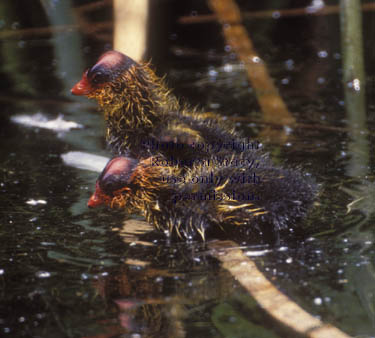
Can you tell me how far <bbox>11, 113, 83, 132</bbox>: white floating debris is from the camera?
4215mm

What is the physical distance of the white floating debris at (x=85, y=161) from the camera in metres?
3.37

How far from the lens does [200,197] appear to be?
2502 mm

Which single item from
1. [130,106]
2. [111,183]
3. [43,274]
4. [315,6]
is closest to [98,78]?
[130,106]

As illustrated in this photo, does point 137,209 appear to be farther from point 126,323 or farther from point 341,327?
point 341,327

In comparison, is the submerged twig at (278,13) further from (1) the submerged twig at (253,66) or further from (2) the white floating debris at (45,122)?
(2) the white floating debris at (45,122)

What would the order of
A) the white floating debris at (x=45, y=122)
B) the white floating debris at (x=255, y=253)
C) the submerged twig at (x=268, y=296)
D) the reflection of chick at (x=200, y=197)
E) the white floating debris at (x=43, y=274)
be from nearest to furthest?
the submerged twig at (x=268, y=296), the white floating debris at (x=43, y=274), the white floating debris at (x=255, y=253), the reflection of chick at (x=200, y=197), the white floating debris at (x=45, y=122)

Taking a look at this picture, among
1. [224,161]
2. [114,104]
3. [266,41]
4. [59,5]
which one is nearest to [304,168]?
[224,161]

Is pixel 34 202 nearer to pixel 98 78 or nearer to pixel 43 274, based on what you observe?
pixel 98 78

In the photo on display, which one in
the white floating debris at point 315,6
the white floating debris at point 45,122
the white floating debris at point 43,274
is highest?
the white floating debris at point 315,6

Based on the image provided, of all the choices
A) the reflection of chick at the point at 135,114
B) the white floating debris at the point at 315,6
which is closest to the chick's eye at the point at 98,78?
the reflection of chick at the point at 135,114

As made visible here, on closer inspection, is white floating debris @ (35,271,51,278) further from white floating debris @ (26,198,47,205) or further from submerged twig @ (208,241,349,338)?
white floating debris @ (26,198,47,205)

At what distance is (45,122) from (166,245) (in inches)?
83.1

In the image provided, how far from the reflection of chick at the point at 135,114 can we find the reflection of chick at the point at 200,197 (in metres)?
0.46

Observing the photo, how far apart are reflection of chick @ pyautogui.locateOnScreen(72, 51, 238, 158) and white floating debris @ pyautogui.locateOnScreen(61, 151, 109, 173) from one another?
0.77 ft
